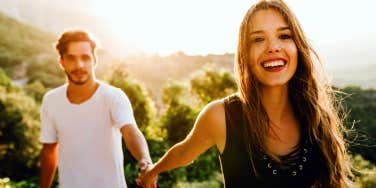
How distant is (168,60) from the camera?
5578 cm

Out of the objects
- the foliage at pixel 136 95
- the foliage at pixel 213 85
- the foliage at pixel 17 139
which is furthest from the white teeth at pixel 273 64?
the foliage at pixel 17 139

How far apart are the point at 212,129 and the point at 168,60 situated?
53.7 metres

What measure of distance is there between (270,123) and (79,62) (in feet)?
5.71

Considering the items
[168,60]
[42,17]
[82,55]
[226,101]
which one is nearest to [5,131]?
[82,55]

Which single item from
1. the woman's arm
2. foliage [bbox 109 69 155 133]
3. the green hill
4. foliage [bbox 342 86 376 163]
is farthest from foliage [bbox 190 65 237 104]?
the green hill

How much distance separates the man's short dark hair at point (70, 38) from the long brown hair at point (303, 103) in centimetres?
169

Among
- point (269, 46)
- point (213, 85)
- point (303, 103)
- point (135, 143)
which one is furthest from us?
point (213, 85)

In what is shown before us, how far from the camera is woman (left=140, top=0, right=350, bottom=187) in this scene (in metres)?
2.27

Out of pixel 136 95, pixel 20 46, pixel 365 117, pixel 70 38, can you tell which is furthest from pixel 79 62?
pixel 20 46

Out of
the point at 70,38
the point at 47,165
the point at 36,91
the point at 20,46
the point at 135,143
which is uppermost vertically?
the point at 20,46

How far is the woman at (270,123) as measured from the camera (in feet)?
7.45

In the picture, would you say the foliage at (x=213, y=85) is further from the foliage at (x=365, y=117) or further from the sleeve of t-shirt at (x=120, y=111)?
the sleeve of t-shirt at (x=120, y=111)

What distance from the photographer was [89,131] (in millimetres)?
3332

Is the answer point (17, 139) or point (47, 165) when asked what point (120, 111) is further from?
point (17, 139)
